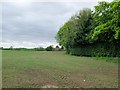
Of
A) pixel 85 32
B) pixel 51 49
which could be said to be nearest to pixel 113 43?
pixel 85 32

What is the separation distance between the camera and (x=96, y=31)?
20.6m

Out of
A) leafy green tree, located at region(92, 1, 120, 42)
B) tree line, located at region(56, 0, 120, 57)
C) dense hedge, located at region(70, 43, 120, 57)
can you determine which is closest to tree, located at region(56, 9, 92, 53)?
tree line, located at region(56, 0, 120, 57)

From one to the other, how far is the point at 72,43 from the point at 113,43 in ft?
32.4

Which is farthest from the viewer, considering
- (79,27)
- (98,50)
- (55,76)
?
(79,27)

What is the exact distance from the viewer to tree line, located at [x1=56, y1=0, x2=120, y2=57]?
60.9 ft

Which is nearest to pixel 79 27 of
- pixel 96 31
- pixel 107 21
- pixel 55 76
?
pixel 96 31

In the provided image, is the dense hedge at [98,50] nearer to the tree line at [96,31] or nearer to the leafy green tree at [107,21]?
the tree line at [96,31]

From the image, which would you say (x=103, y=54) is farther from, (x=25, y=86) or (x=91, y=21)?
(x=25, y=86)

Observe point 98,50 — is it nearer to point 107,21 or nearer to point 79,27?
point 79,27

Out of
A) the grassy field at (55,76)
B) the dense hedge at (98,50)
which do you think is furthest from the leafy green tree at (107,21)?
the grassy field at (55,76)

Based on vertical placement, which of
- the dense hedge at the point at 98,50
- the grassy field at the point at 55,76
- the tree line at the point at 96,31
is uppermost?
the tree line at the point at 96,31

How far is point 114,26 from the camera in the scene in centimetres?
1822

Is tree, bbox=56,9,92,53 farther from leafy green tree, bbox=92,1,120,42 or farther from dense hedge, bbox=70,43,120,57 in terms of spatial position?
leafy green tree, bbox=92,1,120,42

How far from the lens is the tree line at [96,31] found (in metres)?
18.6
